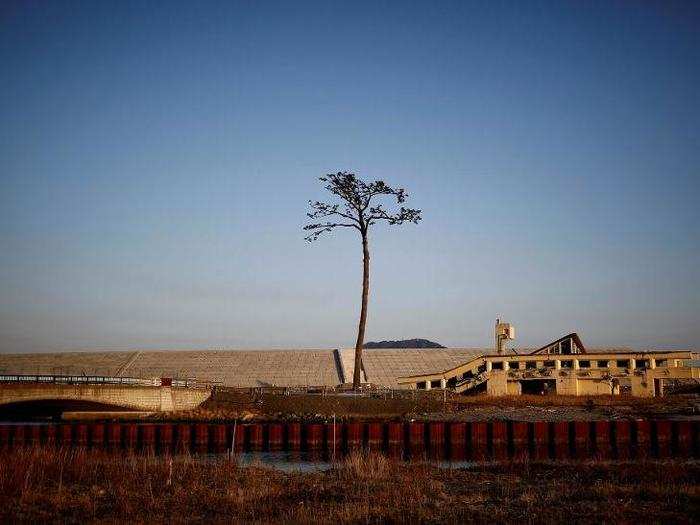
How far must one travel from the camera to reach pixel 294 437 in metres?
36.4

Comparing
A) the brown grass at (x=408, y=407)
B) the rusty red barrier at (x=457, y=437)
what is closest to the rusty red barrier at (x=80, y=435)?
the brown grass at (x=408, y=407)

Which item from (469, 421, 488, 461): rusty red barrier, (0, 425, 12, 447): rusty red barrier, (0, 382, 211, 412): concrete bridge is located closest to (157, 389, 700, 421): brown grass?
(0, 382, 211, 412): concrete bridge

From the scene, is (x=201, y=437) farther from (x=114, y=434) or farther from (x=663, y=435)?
(x=663, y=435)

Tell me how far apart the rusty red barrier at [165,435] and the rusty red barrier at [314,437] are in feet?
23.2

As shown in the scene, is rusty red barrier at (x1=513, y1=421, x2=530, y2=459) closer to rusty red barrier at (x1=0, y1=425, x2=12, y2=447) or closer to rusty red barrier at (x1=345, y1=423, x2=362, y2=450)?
Result: rusty red barrier at (x1=345, y1=423, x2=362, y2=450)

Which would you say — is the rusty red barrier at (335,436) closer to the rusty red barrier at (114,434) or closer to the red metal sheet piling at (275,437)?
the red metal sheet piling at (275,437)

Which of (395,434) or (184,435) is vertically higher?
(395,434)

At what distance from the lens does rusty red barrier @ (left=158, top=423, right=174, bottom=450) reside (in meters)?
36.2

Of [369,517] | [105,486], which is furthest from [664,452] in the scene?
[105,486]

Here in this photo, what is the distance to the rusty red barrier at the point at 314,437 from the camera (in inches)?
1419

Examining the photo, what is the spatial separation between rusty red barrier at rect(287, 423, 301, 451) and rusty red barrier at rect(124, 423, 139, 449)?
8047 millimetres

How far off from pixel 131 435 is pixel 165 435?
6.65 ft

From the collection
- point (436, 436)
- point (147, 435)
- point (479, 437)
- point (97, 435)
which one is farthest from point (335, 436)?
point (97, 435)

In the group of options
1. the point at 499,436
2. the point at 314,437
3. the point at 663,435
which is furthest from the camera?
the point at 314,437
